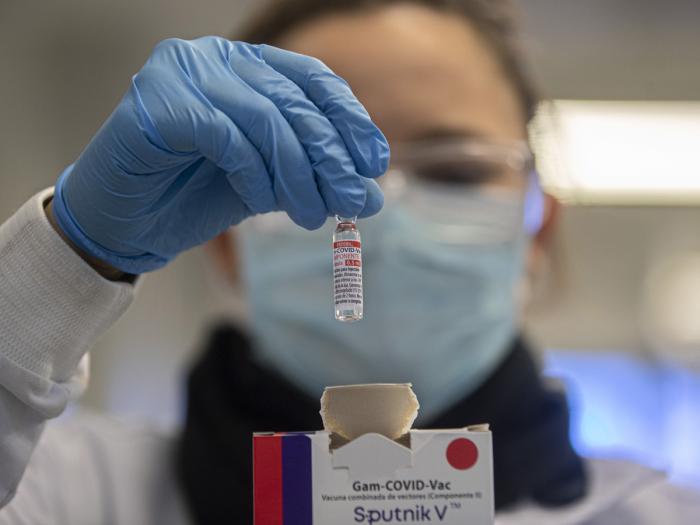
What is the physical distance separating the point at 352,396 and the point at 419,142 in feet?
2.70

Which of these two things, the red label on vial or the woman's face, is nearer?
the red label on vial

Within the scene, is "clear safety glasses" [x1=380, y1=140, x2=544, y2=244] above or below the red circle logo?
above

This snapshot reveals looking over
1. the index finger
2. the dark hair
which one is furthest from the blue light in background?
the index finger

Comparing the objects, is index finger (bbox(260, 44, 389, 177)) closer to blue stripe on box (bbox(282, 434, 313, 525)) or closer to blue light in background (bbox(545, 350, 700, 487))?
blue stripe on box (bbox(282, 434, 313, 525))

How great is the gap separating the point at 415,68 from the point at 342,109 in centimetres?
61

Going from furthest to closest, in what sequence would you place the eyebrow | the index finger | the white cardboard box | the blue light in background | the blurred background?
the blue light in background → the blurred background → the eyebrow → the index finger → the white cardboard box

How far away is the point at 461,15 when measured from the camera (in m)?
1.56

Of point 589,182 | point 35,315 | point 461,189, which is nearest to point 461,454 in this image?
point 35,315

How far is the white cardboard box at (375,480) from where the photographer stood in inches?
30.1

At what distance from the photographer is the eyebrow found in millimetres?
1516

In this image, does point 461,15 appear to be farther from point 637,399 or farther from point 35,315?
point 637,399

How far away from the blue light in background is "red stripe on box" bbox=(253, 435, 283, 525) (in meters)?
3.28

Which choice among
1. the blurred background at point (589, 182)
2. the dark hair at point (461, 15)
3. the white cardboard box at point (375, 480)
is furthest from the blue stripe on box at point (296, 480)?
the blurred background at point (589, 182)

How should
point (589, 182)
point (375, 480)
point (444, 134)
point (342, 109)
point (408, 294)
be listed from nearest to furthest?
point (375, 480)
point (342, 109)
point (408, 294)
point (444, 134)
point (589, 182)
